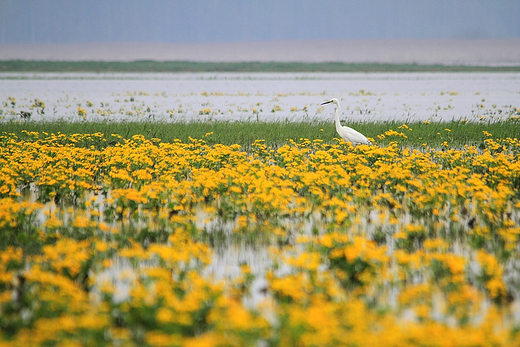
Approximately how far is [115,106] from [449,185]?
23.1 metres

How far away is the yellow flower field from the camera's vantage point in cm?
364

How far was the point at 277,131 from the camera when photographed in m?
16.1

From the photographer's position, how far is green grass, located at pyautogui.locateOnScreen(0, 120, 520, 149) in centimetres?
1488

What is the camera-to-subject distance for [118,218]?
725 cm

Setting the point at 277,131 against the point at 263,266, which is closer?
the point at 263,266

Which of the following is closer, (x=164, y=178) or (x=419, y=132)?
(x=164, y=178)

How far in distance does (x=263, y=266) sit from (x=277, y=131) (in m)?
10.6

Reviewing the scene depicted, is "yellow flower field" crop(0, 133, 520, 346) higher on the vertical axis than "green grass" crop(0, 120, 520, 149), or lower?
lower

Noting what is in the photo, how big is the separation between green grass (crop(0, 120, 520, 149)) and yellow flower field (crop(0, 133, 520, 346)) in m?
5.25

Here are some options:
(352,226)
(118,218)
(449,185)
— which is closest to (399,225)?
(352,226)

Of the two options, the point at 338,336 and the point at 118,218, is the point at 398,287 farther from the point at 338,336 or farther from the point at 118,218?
the point at 118,218

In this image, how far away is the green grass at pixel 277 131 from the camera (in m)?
14.9

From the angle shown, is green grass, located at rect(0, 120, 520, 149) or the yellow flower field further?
green grass, located at rect(0, 120, 520, 149)

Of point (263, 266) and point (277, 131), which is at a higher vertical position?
point (277, 131)
